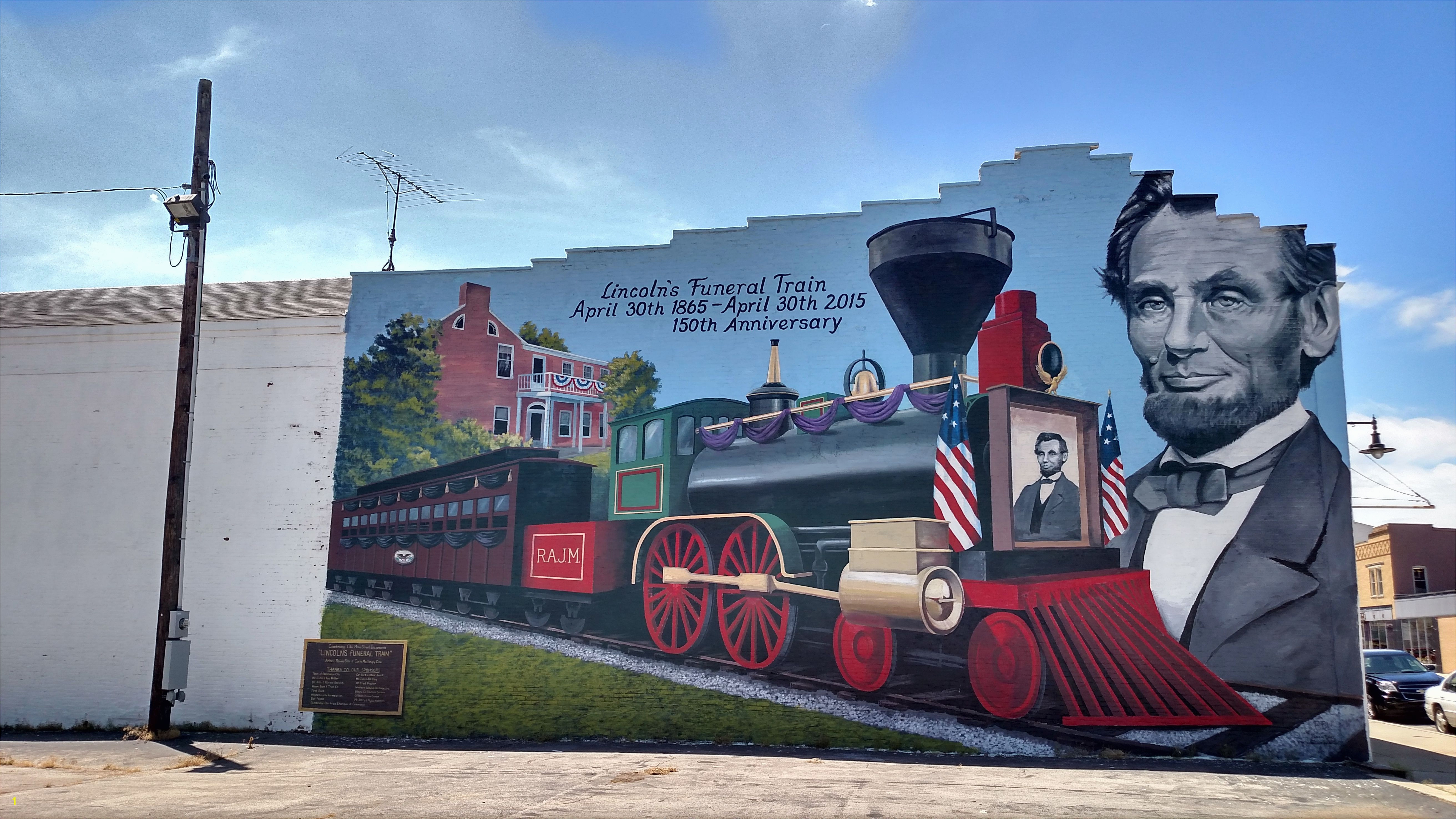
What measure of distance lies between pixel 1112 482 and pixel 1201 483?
3.40 feet

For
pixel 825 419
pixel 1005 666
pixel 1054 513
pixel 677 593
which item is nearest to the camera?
pixel 1054 513

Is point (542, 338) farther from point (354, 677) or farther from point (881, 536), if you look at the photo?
point (881, 536)

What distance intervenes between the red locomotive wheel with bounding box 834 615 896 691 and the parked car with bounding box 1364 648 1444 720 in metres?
8.73

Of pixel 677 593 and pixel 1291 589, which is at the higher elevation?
pixel 1291 589

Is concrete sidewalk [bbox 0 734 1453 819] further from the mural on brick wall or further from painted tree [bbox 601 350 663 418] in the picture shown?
painted tree [bbox 601 350 663 418]

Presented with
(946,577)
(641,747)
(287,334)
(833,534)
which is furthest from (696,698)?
(287,334)

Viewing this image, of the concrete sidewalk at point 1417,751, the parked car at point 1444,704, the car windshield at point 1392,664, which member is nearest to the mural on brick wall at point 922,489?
the concrete sidewalk at point 1417,751

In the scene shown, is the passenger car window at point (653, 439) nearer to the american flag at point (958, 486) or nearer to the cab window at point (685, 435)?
the cab window at point (685, 435)

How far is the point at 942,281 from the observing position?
36.2 feet

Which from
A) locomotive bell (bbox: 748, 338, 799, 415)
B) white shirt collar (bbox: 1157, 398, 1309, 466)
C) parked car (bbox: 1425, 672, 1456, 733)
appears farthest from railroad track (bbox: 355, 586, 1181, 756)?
parked car (bbox: 1425, 672, 1456, 733)

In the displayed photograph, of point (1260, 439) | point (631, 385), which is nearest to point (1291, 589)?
point (1260, 439)

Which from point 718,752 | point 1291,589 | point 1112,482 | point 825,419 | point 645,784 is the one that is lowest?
point 718,752

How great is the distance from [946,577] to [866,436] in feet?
5.72

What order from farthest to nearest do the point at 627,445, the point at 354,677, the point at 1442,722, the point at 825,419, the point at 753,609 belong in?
1. the point at 1442,722
2. the point at 354,677
3. the point at 627,445
4. the point at 753,609
5. the point at 825,419
